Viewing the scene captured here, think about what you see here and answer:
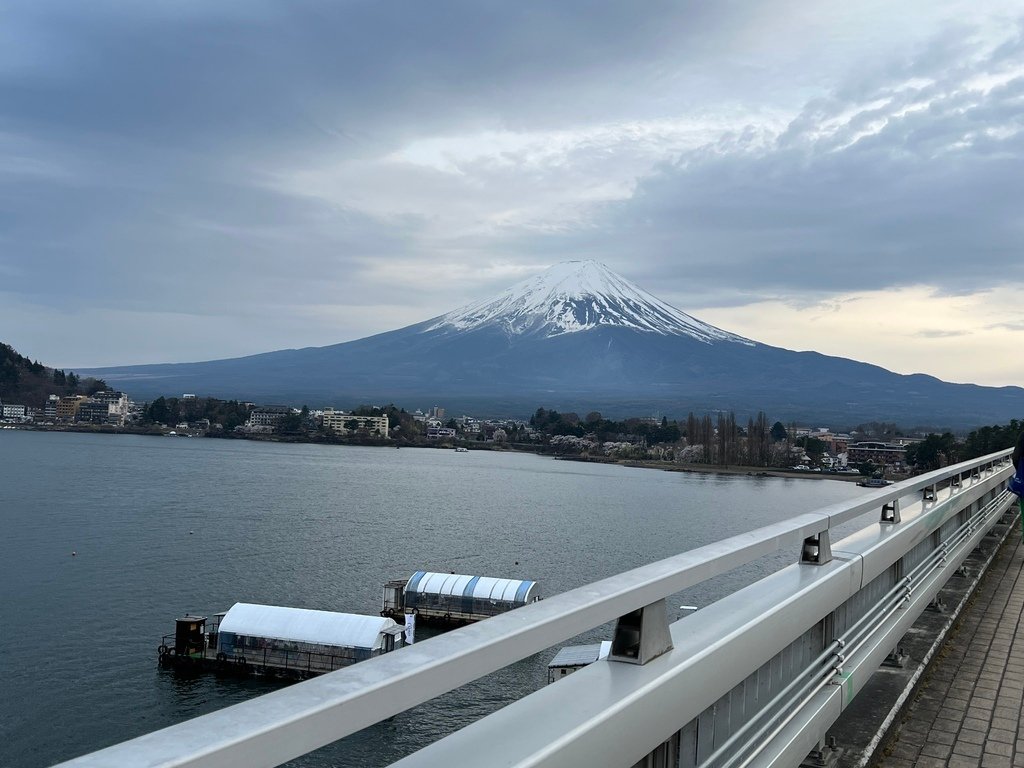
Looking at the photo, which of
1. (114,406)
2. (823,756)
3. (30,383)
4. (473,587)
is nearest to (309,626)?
(473,587)

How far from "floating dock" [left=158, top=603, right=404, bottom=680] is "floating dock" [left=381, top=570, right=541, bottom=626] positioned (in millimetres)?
4001

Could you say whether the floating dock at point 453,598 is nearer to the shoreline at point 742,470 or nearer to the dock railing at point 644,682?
the dock railing at point 644,682

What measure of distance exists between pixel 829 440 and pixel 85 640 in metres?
99.8

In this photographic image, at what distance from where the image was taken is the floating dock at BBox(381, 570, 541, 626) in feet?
75.7

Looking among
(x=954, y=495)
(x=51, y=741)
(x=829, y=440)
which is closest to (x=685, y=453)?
(x=829, y=440)

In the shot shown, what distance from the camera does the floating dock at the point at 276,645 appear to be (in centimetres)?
1819

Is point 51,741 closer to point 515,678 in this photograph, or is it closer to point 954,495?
point 515,678

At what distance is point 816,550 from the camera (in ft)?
10.0

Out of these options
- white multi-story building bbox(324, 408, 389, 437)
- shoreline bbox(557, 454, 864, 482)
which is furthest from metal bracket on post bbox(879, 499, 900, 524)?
white multi-story building bbox(324, 408, 389, 437)

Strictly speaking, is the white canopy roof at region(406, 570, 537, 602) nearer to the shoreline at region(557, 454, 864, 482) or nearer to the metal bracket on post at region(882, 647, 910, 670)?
the metal bracket on post at region(882, 647, 910, 670)

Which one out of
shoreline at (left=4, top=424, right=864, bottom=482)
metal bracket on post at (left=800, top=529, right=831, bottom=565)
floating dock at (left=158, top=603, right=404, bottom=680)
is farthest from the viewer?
shoreline at (left=4, top=424, right=864, bottom=482)

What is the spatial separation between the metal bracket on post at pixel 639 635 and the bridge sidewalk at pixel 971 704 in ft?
5.47

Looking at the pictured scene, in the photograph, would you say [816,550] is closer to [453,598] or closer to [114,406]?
[453,598]

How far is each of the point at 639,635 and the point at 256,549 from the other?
3229 cm
